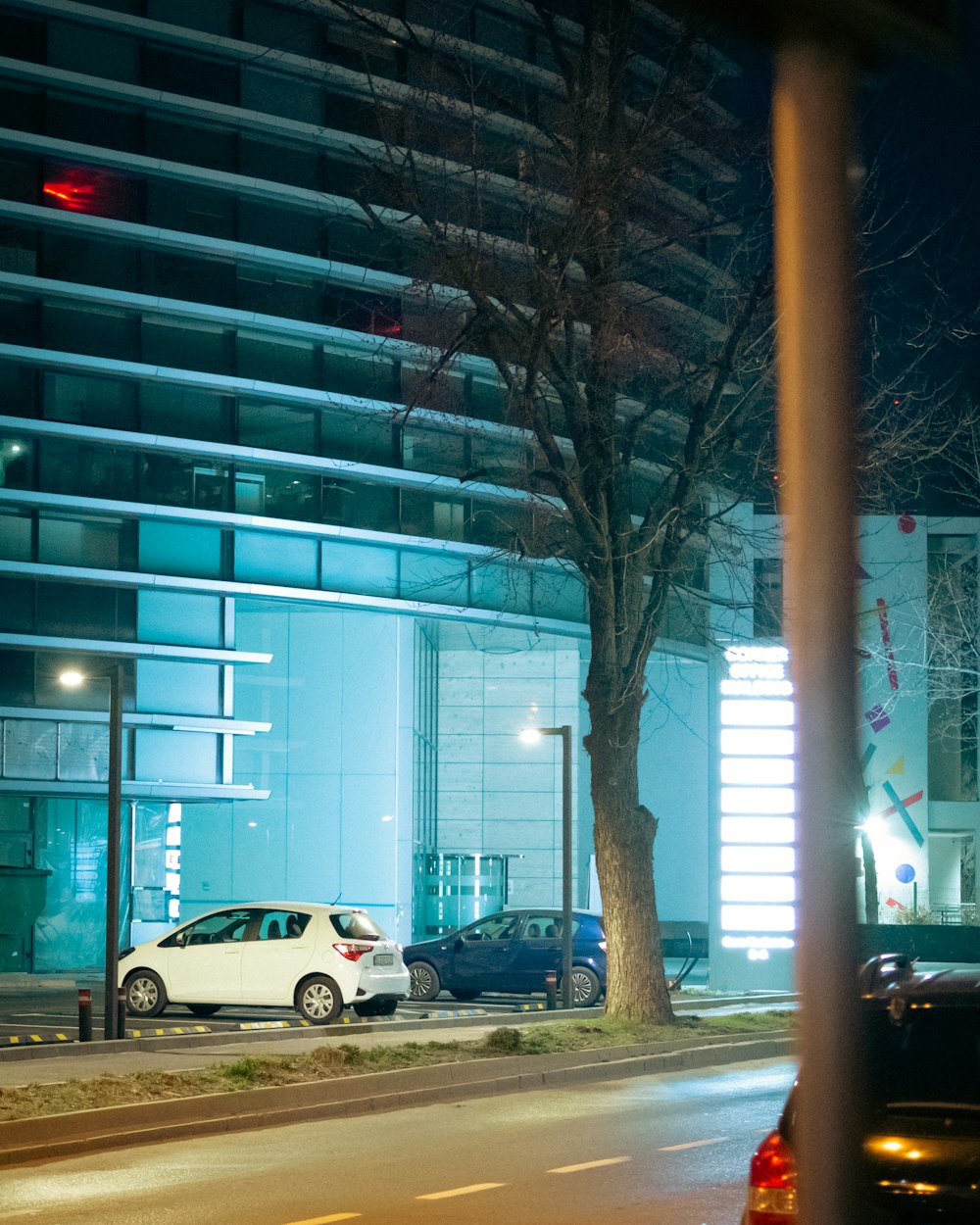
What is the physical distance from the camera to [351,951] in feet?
74.7

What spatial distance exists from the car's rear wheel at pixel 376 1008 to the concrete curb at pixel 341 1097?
15.9ft

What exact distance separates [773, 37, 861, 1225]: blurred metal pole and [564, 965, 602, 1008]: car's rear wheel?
2460 centimetres

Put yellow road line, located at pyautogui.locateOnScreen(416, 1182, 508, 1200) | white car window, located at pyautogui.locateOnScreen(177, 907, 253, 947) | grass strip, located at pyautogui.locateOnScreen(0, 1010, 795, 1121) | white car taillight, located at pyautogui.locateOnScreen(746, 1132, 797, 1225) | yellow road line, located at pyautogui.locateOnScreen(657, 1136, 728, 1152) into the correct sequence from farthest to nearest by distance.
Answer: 1. white car window, located at pyautogui.locateOnScreen(177, 907, 253, 947)
2. grass strip, located at pyautogui.locateOnScreen(0, 1010, 795, 1121)
3. yellow road line, located at pyautogui.locateOnScreen(657, 1136, 728, 1152)
4. yellow road line, located at pyautogui.locateOnScreen(416, 1182, 508, 1200)
5. white car taillight, located at pyautogui.locateOnScreen(746, 1132, 797, 1225)

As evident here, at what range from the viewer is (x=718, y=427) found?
72.0 ft

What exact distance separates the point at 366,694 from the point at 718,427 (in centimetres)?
1796

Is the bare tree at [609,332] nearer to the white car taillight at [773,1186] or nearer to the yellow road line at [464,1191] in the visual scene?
the yellow road line at [464,1191]

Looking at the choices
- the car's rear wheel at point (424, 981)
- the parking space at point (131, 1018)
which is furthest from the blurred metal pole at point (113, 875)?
the car's rear wheel at point (424, 981)

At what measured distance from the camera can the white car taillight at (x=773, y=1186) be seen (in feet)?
15.9

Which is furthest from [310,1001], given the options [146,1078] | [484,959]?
[146,1078]

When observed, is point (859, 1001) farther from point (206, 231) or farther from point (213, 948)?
point (206, 231)

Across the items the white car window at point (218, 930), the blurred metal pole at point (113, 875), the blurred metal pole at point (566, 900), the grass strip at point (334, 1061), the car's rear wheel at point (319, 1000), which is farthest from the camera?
the blurred metal pole at point (566, 900)

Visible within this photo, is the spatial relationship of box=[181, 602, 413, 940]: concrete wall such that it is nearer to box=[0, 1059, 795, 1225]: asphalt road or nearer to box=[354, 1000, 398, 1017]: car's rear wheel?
box=[354, 1000, 398, 1017]: car's rear wheel

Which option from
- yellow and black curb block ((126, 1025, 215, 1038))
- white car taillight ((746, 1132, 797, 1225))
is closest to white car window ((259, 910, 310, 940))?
yellow and black curb block ((126, 1025, 215, 1038))

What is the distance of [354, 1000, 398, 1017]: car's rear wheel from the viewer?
76.5 feet
